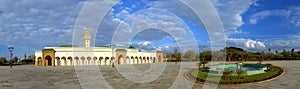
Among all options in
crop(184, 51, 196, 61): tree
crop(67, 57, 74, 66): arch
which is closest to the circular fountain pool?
crop(67, 57, 74, 66): arch

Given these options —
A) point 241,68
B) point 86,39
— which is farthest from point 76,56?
point 241,68

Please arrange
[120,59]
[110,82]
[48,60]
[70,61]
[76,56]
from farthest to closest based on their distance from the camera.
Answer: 1. [120,59]
2. [48,60]
3. [70,61]
4. [76,56]
5. [110,82]

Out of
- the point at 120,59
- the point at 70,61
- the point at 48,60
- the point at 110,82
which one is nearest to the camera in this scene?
the point at 110,82

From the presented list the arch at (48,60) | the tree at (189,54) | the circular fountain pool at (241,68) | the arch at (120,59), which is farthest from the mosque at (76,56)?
the tree at (189,54)

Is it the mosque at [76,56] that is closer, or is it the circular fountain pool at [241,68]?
the circular fountain pool at [241,68]

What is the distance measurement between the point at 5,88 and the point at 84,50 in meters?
34.8

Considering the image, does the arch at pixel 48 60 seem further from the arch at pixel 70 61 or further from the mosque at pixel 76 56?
the arch at pixel 70 61

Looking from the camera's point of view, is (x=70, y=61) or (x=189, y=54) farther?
(x=189, y=54)

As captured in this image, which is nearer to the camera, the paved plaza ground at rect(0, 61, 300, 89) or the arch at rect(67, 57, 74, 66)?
the paved plaza ground at rect(0, 61, 300, 89)

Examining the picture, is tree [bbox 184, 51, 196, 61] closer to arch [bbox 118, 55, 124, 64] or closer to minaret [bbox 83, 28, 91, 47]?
arch [bbox 118, 55, 124, 64]

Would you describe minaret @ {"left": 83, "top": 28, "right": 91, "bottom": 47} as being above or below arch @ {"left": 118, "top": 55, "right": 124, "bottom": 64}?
above

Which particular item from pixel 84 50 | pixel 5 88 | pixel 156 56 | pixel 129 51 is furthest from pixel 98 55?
pixel 5 88

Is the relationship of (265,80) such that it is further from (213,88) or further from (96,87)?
(96,87)

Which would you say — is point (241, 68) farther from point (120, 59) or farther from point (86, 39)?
point (86, 39)
